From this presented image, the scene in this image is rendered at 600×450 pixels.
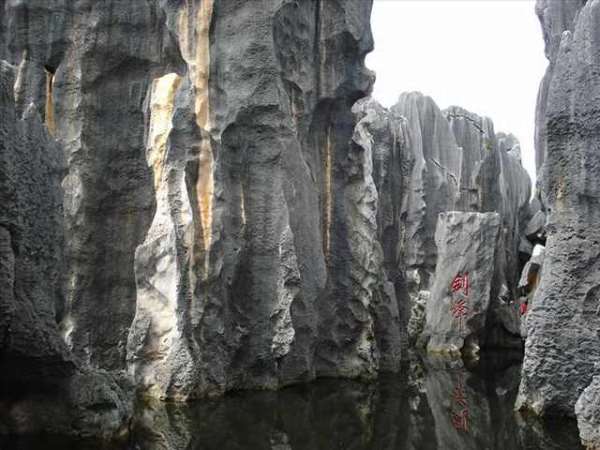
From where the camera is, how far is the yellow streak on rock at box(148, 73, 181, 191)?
7.32m

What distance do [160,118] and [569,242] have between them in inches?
149

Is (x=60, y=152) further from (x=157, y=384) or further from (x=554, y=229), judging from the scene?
(x=554, y=229)

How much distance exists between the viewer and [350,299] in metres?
8.96

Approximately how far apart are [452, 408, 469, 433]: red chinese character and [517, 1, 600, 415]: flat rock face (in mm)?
536

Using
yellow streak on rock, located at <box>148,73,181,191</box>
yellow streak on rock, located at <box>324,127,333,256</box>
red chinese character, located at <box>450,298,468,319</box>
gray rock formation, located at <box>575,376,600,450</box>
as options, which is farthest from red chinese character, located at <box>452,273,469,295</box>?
gray rock formation, located at <box>575,376,600,450</box>

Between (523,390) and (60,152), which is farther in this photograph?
(523,390)

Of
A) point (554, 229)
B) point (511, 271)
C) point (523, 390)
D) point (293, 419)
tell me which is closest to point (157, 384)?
point (293, 419)

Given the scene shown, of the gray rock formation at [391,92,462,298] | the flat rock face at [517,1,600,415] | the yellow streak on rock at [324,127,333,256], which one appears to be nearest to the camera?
the flat rock face at [517,1,600,415]

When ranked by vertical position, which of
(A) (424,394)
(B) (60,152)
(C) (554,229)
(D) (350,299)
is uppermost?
(B) (60,152)

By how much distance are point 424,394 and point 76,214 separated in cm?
386

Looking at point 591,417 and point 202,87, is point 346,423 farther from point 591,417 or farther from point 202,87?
point 202,87

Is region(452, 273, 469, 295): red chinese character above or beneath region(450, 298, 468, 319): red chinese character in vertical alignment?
above

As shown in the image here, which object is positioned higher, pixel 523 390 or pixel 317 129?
pixel 317 129

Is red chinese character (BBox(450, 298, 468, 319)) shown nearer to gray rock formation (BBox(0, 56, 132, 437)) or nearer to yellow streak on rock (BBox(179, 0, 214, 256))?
yellow streak on rock (BBox(179, 0, 214, 256))
